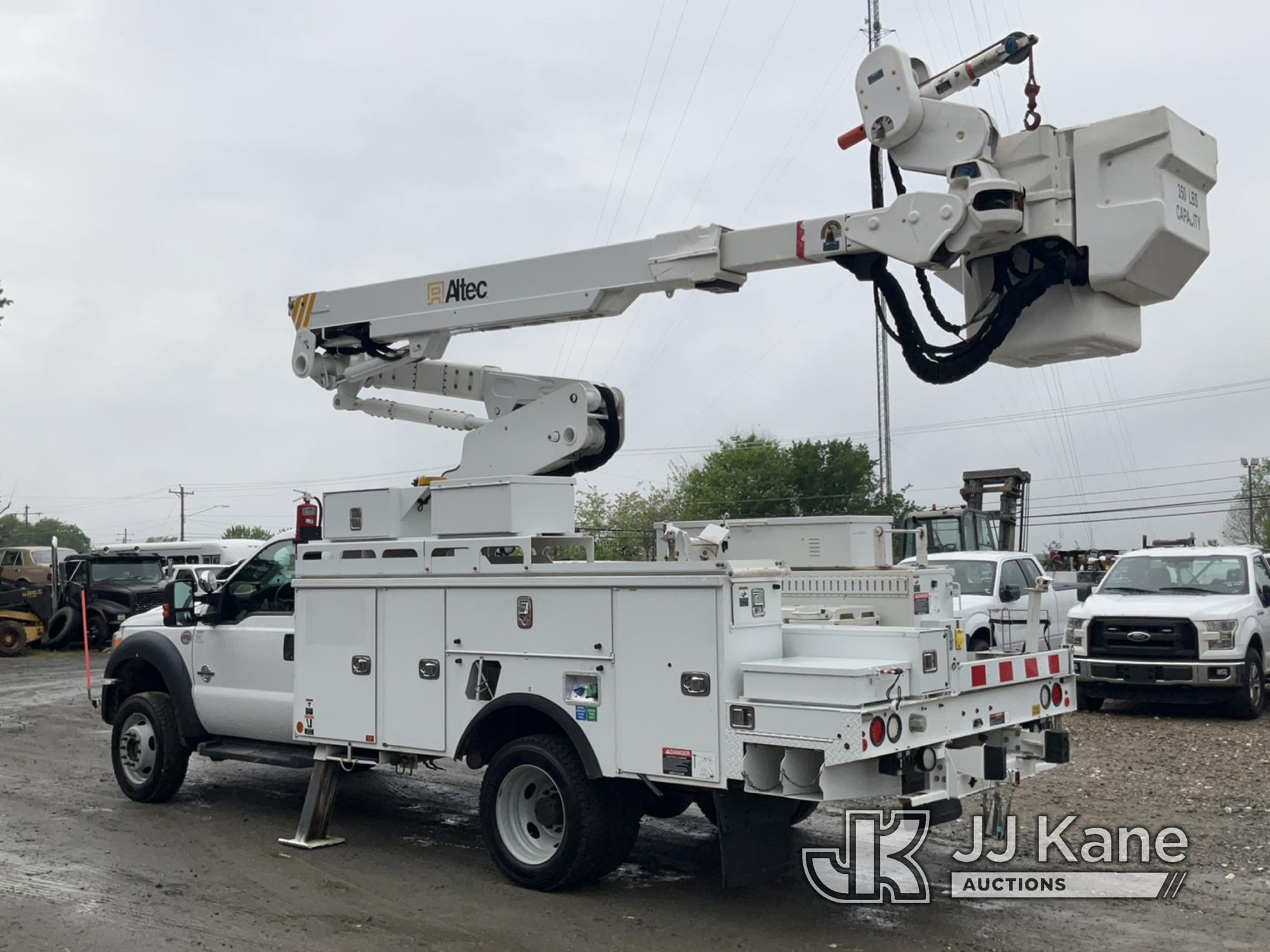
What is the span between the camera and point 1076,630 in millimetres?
13930

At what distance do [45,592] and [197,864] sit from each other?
70.1 ft

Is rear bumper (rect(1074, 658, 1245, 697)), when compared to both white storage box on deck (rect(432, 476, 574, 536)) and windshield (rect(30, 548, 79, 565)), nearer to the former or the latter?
white storage box on deck (rect(432, 476, 574, 536))

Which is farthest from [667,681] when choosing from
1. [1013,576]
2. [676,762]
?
[1013,576]

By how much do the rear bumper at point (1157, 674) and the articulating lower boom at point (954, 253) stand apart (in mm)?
7115

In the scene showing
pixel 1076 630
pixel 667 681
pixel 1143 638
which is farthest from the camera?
pixel 1076 630

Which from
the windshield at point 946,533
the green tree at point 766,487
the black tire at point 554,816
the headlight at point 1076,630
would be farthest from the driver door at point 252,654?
the green tree at point 766,487

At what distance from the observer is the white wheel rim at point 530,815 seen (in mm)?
6934

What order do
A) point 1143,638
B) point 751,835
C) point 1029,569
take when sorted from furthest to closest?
point 1029,569
point 1143,638
point 751,835

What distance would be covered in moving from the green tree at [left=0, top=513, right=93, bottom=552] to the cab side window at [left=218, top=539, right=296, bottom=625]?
157ft

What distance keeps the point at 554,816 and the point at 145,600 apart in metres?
21.4

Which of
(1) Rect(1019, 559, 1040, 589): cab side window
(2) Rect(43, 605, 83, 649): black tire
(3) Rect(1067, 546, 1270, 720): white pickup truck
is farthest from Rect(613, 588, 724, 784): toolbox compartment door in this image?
(2) Rect(43, 605, 83, 649): black tire

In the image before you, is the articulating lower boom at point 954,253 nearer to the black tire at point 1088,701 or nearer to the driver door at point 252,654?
the driver door at point 252,654

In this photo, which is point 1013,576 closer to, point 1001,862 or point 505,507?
point 1001,862

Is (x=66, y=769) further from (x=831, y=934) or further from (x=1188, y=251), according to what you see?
(x=1188, y=251)
